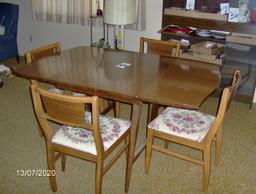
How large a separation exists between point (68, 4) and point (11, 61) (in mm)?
1337

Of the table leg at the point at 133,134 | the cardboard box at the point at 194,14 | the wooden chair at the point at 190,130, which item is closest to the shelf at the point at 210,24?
the cardboard box at the point at 194,14

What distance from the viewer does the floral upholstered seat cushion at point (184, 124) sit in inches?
75.2

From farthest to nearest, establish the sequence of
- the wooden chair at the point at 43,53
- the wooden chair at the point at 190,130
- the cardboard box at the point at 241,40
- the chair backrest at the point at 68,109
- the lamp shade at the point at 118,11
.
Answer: the cardboard box at the point at 241,40
the lamp shade at the point at 118,11
the wooden chair at the point at 43,53
the wooden chair at the point at 190,130
the chair backrest at the point at 68,109

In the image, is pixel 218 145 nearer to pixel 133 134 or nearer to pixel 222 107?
pixel 222 107

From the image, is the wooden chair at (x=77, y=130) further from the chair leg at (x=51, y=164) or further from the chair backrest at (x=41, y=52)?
the chair backrest at (x=41, y=52)

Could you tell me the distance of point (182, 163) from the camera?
7.57 ft

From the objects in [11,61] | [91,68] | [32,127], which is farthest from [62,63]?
[11,61]

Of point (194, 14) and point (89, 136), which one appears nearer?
point (89, 136)

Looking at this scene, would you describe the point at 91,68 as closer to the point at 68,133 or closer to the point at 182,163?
the point at 68,133

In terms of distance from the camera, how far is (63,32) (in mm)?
4332

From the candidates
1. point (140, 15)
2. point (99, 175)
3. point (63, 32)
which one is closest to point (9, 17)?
point (63, 32)

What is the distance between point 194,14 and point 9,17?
262 centimetres

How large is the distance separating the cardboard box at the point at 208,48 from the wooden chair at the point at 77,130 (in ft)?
5.29

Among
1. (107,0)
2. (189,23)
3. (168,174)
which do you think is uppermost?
(107,0)
